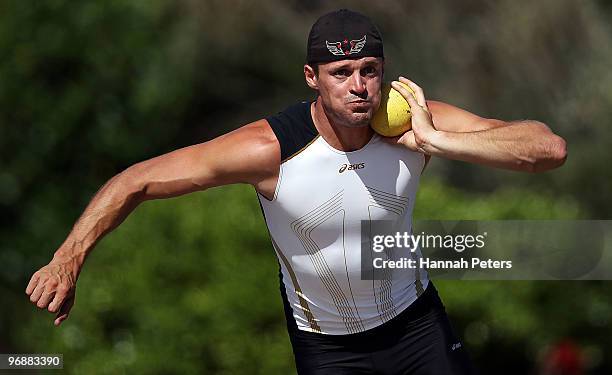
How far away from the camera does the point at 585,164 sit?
36.3 feet

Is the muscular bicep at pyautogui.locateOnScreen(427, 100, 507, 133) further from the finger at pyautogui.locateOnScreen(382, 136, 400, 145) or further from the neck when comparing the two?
the neck

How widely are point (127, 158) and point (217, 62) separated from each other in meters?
1.65

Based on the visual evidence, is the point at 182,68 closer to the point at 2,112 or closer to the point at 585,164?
the point at 2,112

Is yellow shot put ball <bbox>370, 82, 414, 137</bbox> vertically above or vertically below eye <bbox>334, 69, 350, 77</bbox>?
below

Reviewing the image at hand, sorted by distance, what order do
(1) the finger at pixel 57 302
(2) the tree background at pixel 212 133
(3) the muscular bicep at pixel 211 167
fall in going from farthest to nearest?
(2) the tree background at pixel 212 133 → (3) the muscular bicep at pixel 211 167 → (1) the finger at pixel 57 302

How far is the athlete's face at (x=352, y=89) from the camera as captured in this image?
A: 5.64m

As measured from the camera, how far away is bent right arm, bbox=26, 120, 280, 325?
224 inches

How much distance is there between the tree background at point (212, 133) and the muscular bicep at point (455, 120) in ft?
10.4

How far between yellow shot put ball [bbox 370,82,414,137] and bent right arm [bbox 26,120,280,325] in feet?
1.60

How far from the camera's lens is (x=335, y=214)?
19.3 feet

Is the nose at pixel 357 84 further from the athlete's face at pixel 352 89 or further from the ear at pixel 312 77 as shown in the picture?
the ear at pixel 312 77

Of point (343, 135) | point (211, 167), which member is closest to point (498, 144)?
point (343, 135)

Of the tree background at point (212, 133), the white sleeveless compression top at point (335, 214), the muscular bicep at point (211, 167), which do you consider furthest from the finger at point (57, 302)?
the tree background at point (212, 133)

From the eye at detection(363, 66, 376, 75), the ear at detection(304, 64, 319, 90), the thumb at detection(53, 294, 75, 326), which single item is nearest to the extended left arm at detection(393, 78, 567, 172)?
the eye at detection(363, 66, 376, 75)
